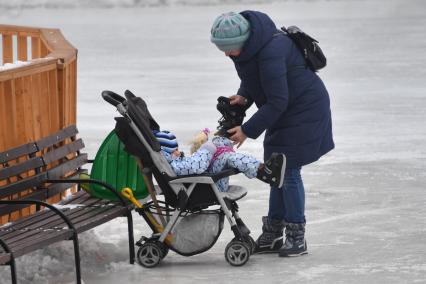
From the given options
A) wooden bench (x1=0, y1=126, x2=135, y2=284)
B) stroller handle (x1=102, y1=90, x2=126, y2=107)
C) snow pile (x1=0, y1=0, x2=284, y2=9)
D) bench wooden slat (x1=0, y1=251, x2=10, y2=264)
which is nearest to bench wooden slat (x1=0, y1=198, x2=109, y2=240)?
wooden bench (x1=0, y1=126, x2=135, y2=284)

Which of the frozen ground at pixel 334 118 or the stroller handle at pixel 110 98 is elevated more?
the stroller handle at pixel 110 98

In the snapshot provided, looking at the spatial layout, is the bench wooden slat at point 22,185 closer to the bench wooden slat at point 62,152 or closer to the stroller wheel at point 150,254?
the bench wooden slat at point 62,152

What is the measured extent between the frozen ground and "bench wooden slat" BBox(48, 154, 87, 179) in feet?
1.36

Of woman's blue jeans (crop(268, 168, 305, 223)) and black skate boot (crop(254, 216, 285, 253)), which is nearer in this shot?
woman's blue jeans (crop(268, 168, 305, 223))

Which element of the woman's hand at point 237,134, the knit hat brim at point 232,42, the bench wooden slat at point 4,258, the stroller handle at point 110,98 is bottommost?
the bench wooden slat at point 4,258

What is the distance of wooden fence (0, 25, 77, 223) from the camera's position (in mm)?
6461

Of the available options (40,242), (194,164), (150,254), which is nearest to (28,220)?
(40,242)

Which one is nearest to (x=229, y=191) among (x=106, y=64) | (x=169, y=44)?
(x=106, y=64)

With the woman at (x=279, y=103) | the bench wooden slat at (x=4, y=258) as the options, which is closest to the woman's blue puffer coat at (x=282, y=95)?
the woman at (x=279, y=103)

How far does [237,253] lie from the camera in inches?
245

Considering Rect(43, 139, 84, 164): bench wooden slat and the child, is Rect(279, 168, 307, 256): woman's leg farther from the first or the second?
Rect(43, 139, 84, 164): bench wooden slat

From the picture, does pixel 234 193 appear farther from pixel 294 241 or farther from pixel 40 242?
pixel 40 242

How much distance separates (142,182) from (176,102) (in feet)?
23.3

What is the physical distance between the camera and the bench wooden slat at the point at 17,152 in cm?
623
